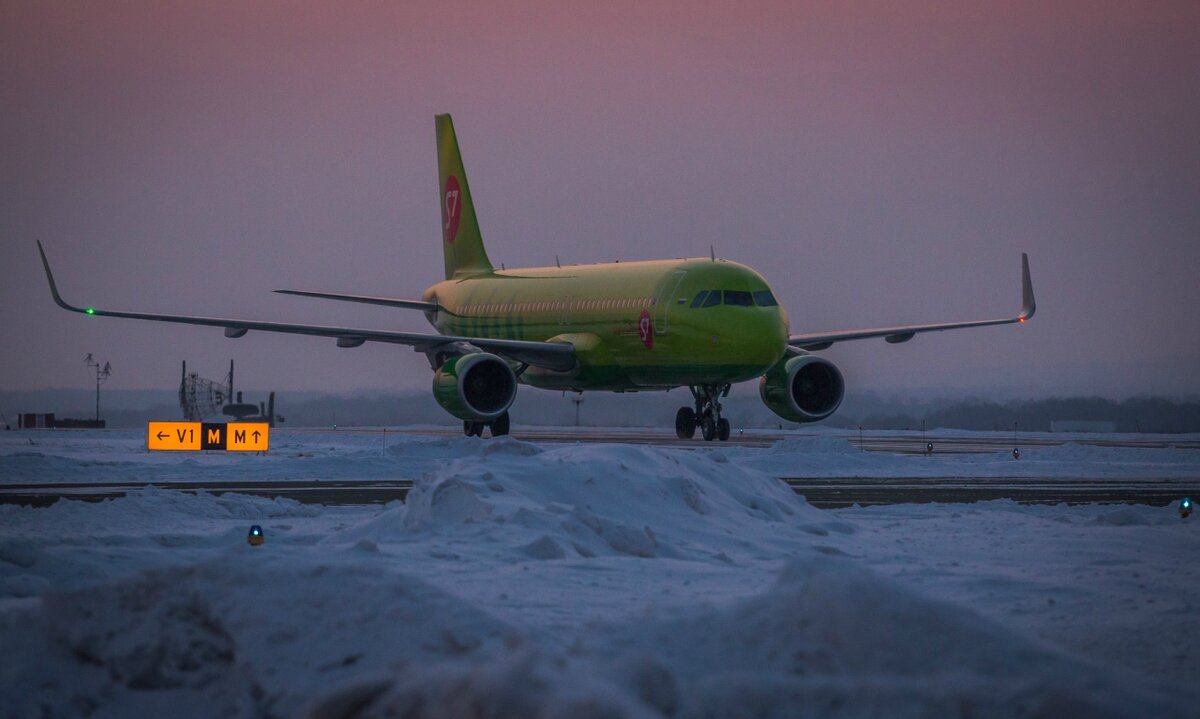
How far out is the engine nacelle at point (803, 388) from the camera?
32.0m

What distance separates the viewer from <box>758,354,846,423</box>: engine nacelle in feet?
105

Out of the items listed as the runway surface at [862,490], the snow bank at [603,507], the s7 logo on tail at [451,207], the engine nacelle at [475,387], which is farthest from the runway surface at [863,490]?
the s7 logo on tail at [451,207]

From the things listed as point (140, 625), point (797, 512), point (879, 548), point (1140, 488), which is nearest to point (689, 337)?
point (1140, 488)

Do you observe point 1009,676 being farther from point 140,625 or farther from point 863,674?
point 140,625

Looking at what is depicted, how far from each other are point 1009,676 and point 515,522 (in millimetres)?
6338

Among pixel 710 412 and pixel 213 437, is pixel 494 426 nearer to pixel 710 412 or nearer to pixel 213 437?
pixel 710 412

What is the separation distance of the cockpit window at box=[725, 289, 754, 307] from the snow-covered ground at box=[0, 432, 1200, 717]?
1551cm

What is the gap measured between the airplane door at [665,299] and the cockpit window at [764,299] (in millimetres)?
Answer: 1755

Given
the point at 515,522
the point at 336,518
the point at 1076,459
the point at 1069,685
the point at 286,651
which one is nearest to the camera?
the point at 1069,685

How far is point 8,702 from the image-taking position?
616 cm

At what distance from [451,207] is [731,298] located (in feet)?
50.7

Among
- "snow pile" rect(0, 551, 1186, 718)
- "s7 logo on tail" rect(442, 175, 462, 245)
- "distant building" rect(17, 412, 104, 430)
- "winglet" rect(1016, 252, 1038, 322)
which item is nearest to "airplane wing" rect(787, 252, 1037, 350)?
"winglet" rect(1016, 252, 1038, 322)

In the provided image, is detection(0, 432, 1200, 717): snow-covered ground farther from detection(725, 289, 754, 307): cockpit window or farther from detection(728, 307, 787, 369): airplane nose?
detection(725, 289, 754, 307): cockpit window

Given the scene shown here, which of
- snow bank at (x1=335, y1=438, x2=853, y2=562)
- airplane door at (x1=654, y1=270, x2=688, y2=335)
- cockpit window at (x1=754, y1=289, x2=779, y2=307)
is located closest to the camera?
snow bank at (x1=335, y1=438, x2=853, y2=562)
